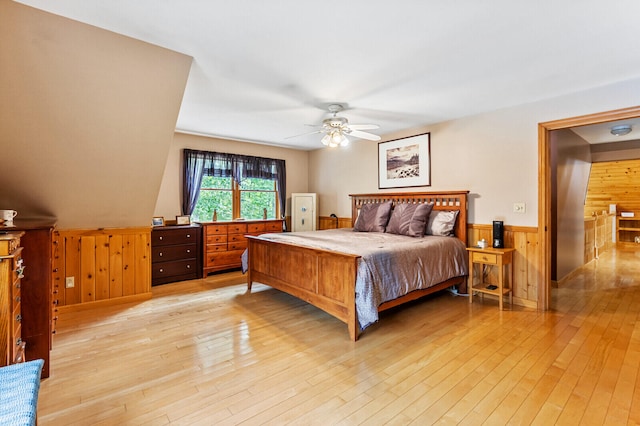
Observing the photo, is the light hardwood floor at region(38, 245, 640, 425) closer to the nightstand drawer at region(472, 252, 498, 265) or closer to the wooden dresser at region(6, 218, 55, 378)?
the wooden dresser at region(6, 218, 55, 378)

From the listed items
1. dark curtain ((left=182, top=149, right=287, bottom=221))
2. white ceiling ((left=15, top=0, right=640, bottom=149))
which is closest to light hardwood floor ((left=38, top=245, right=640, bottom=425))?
dark curtain ((left=182, top=149, right=287, bottom=221))

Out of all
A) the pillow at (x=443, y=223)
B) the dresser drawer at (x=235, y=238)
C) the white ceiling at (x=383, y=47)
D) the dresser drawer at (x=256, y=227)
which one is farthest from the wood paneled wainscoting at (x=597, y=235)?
the dresser drawer at (x=235, y=238)

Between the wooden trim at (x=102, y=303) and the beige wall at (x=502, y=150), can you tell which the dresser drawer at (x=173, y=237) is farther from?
the beige wall at (x=502, y=150)

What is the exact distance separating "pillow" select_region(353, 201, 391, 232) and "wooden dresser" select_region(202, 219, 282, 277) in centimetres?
197

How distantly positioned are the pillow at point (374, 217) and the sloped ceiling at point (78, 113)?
2.91 metres

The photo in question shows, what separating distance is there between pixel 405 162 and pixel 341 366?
11.5 ft

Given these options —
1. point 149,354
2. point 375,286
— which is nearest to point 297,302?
point 375,286

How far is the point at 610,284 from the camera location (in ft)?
14.5

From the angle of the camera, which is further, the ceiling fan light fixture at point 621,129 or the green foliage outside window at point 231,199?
the green foliage outside window at point 231,199

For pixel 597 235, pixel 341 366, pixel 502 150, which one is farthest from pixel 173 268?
pixel 597 235

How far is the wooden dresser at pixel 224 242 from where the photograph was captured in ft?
16.5

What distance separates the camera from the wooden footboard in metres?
2.78

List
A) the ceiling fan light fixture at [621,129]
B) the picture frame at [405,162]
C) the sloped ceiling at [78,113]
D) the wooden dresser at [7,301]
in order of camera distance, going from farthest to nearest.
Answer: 1. the picture frame at [405,162]
2. the ceiling fan light fixture at [621,129]
3. the sloped ceiling at [78,113]
4. the wooden dresser at [7,301]

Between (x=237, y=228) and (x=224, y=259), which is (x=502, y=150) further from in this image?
(x=224, y=259)
